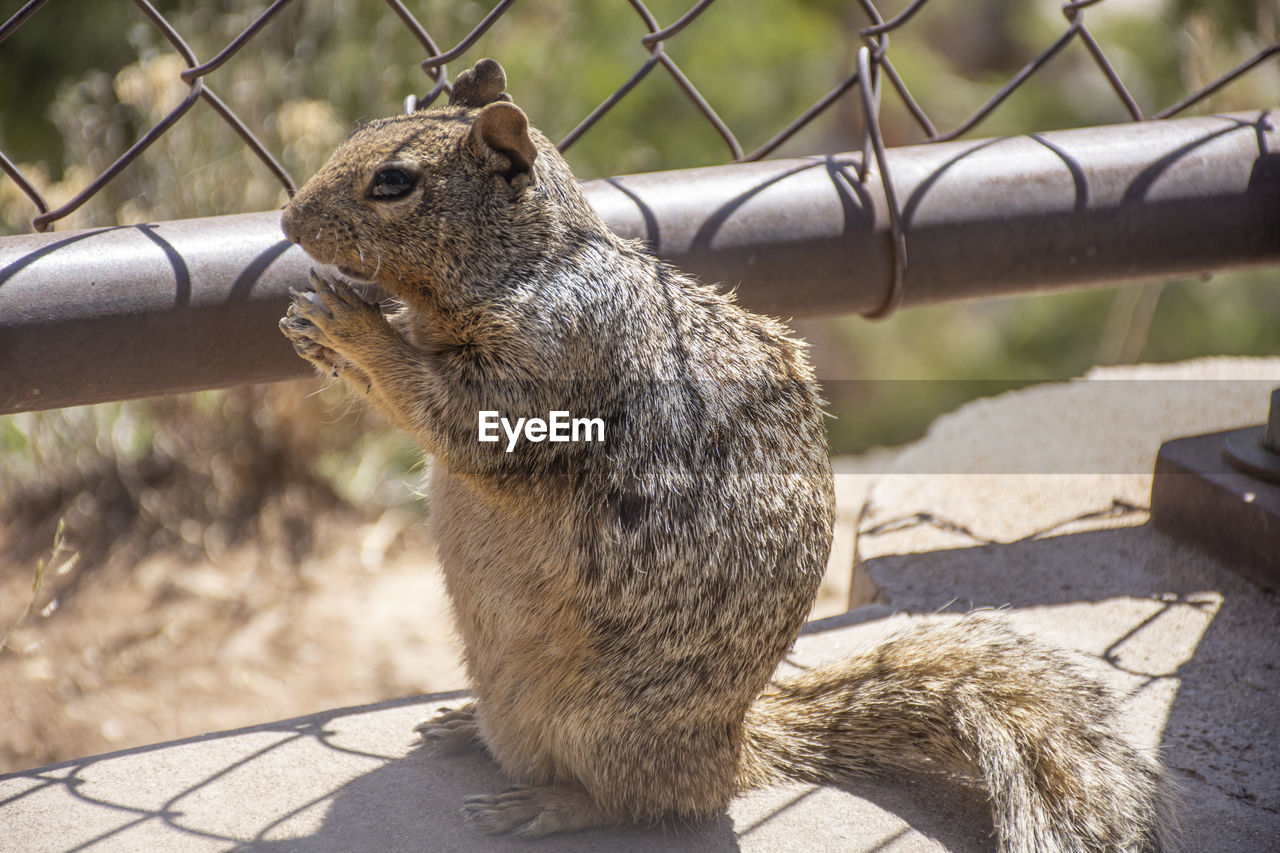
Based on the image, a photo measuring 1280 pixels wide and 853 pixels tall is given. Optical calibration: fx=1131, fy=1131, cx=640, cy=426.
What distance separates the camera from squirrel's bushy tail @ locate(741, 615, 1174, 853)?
197 centimetres

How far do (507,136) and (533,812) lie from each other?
1212 mm

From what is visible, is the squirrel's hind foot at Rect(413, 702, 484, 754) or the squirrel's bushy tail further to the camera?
the squirrel's hind foot at Rect(413, 702, 484, 754)

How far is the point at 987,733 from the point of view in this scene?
207 centimetres

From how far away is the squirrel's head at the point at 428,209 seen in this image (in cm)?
202

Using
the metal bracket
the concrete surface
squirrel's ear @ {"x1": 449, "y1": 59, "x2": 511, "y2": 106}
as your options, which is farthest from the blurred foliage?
the metal bracket

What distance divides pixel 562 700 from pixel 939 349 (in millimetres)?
7718

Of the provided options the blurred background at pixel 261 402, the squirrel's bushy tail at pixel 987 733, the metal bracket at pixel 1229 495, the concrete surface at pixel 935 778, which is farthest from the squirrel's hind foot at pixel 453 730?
the metal bracket at pixel 1229 495

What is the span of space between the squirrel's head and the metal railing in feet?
0.35

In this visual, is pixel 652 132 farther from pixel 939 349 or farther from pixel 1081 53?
pixel 1081 53

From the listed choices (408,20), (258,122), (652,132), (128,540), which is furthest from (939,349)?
(408,20)

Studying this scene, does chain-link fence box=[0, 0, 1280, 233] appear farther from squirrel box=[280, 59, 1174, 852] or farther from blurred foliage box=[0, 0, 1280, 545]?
blurred foliage box=[0, 0, 1280, 545]

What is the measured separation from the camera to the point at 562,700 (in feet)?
6.70

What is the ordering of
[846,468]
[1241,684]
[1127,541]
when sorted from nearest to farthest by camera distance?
[1241,684], [1127,541], [846,468]

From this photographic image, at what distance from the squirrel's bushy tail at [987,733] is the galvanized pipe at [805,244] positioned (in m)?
0.75
